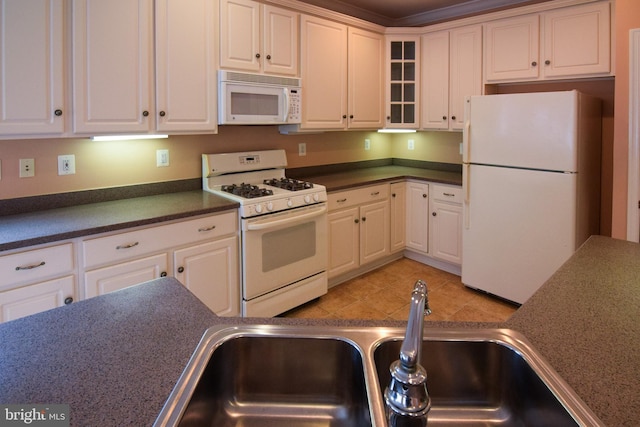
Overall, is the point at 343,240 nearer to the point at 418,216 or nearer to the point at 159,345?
the point at 418,216

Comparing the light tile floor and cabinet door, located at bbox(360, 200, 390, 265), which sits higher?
cabinet door, located at bbox(360, 200, 390, 265)

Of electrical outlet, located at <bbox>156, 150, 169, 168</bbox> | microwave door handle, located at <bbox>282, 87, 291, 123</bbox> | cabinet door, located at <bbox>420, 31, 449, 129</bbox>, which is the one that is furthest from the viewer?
cabinet door, located at <bbox>420, 31, 449, 129</bbox>

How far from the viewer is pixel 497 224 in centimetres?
323

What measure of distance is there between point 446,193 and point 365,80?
1284 millimetres

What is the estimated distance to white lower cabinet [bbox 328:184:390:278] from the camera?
3.50 meters

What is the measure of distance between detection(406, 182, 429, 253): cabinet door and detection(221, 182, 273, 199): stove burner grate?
1.67m

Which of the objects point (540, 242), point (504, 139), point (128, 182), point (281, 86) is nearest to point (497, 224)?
point (540, 242)

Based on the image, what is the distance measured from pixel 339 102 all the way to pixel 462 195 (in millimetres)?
1338

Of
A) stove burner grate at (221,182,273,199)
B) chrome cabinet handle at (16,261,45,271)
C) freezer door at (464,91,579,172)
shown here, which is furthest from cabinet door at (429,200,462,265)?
chrome cabinet handle at (16,261,45,271)

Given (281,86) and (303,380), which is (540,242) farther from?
(303,380)

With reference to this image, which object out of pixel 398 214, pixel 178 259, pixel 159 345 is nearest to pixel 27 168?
pixel 178 259

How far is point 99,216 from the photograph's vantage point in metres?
2.34

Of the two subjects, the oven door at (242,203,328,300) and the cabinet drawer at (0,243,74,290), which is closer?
the cabinet drawer at (0,243,74,290)

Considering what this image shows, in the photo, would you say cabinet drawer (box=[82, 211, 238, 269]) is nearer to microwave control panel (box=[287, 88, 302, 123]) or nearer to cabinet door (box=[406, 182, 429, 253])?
microwave control panel (box=[287, 88, 302, 123])
